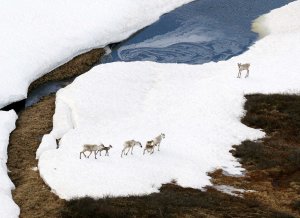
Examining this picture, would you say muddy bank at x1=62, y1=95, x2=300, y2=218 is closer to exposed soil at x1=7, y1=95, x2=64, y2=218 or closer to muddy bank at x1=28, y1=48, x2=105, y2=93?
exposed soil at x1=7, y1=95, x2=64, y2=218

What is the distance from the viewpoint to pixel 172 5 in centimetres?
6462

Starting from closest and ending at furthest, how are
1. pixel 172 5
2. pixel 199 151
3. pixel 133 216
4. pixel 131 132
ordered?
pixel 133 216 → pixel 199 151 → pixel 131 132 → pixel 172 5

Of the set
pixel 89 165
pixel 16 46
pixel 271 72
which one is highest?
pixel 16 46

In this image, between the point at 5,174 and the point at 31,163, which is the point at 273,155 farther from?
the point at 5,174

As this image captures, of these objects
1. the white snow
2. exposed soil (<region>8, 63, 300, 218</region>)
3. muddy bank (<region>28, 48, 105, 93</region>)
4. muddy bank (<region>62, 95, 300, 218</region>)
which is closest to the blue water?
muddy bank (<region>28, 48, 105, 93</region>)

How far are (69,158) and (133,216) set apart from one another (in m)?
6.77

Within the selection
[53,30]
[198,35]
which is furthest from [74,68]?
[198,35]

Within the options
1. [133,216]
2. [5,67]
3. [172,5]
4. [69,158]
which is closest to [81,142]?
[69,158]

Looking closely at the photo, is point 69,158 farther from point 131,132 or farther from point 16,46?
point 16,46

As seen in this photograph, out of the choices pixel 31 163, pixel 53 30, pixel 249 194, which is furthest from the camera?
pixel 53 30

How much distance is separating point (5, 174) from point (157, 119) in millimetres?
10739

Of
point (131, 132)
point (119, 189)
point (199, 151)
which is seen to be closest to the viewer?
point (119, 189)

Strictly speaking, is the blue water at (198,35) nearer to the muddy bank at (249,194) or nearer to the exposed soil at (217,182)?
the exposed soil at (217,182)

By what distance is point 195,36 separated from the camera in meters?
52.4
